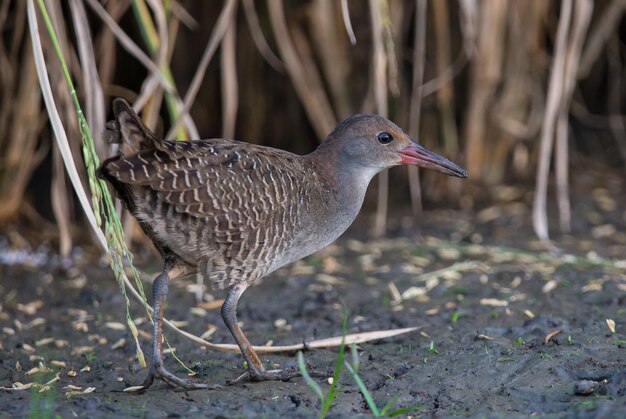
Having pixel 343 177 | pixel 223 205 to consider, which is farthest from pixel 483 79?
pixel 223 205

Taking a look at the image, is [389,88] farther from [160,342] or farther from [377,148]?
[160,342]

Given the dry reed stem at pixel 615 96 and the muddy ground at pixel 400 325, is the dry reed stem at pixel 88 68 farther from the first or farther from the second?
the dry reed stem at pixel 615 96

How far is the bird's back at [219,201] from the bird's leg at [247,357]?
7cm

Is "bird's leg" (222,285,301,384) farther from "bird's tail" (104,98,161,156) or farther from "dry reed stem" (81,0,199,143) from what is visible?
"dry reed stem" (81,0,199,143)

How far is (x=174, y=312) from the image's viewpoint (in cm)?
506

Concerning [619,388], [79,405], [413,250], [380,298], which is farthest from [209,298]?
[619,388]

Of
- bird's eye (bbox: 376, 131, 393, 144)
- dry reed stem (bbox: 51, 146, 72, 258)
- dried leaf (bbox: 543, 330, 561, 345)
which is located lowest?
dried leaf (bbox: 543, 330, 561, 345)

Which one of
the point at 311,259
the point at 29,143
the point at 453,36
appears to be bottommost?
the point at 311,259

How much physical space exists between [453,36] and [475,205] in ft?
4.05

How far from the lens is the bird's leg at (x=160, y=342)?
3.71 metres

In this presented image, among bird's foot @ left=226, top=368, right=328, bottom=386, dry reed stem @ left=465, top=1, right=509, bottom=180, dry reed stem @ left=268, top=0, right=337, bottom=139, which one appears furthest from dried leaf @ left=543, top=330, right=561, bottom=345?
dry reed stem @ left=465, top=1, right=509, bottom=180

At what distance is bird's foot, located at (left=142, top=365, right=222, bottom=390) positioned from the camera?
3.68 m

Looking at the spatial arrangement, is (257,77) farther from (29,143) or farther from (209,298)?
(209,298)

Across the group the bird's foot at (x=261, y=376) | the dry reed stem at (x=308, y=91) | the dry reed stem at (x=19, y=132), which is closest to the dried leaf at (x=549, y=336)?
the bird's foot at (x=261, y=376)
